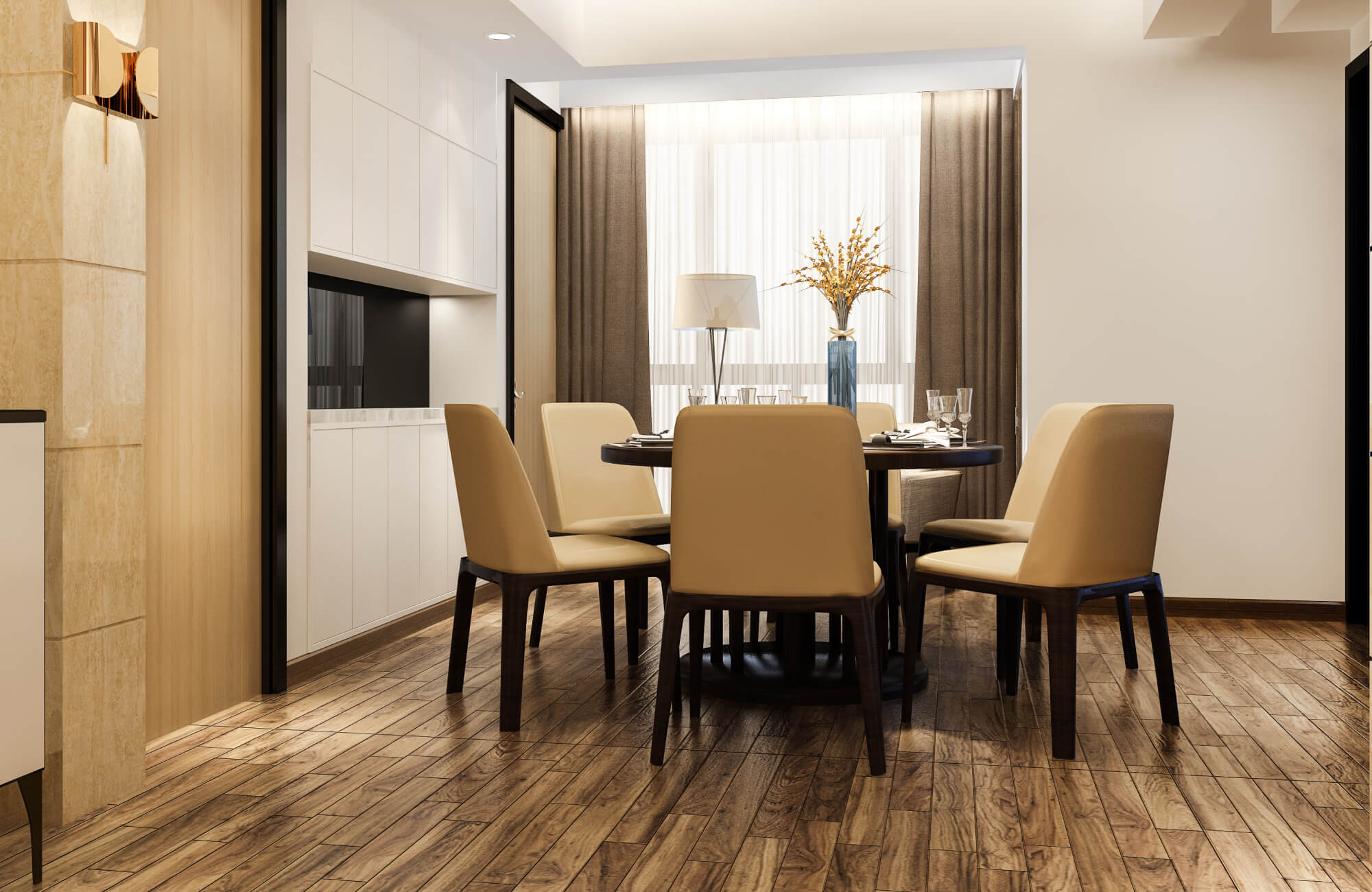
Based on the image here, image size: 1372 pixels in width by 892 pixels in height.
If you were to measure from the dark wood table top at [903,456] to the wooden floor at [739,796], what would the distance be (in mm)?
718

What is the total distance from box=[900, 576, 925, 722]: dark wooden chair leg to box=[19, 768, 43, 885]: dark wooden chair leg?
196cm

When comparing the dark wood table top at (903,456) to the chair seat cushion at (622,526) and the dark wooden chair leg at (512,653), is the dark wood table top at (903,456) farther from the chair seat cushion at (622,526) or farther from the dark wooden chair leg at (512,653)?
the chair seat cushion at (622,526)

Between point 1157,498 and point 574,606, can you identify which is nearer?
point 1157,498

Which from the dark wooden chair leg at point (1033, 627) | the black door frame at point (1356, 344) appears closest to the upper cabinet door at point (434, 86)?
the dark wooden chair leg at point (1033, 627)

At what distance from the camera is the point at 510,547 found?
2.90 meters

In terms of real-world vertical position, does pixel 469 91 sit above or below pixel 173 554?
above

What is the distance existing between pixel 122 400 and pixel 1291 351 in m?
4.25

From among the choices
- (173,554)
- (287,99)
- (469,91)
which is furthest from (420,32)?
(173,554)

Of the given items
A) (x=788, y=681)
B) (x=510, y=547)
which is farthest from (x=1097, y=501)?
(x=510, y=547)

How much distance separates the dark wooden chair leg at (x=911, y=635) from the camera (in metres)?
2.87

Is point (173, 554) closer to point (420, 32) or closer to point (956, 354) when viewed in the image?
point (420, 32)

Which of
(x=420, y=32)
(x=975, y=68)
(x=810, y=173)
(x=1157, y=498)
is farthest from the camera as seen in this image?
(x=810, y=173)

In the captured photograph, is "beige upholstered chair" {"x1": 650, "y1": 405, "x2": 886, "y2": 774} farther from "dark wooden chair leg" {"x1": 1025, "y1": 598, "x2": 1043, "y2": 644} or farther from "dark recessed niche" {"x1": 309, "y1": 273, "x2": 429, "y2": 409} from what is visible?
"dark recessed niche" {"x1": 309, "y1": 273, "x2": 429, "y2": 409}

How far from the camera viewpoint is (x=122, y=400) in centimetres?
246
